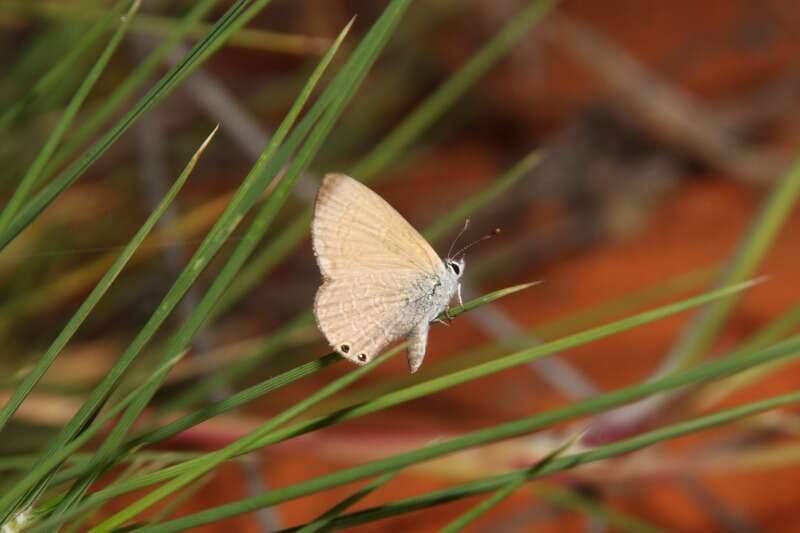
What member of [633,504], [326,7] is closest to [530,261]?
[633,504]

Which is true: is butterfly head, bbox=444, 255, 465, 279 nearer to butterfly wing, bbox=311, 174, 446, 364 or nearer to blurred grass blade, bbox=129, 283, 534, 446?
butterfly wing, bbox=311, 174, 446, 364

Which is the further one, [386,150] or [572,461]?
[386,150]

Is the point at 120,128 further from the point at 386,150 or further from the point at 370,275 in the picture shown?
the point at 386,150

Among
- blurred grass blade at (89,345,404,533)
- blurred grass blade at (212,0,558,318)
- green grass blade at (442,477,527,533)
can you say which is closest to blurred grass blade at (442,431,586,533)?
green grass blade at (442,477,527,533)

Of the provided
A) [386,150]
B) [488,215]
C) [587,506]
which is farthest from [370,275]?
[488,215]

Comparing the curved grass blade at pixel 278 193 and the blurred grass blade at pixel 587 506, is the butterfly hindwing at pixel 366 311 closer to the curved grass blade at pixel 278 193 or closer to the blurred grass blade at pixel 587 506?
the curved grass blade at pixel 278 193

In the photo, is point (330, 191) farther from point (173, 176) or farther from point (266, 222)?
point (173, 176)

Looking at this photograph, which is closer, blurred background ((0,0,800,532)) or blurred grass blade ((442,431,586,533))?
blurred grass blade ((442,431,586,533))
